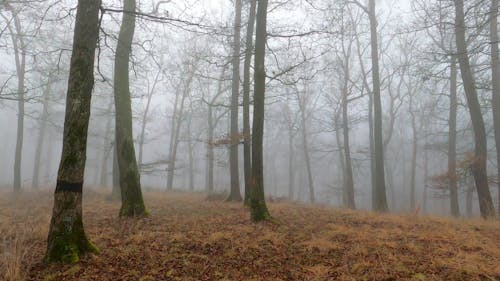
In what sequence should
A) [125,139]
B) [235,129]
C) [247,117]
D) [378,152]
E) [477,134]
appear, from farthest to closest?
[235,129]
[378,152]
[247,117]
[477,134]
[125,139]

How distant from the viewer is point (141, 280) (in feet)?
13.4

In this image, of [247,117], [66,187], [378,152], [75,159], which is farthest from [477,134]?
[66,187]

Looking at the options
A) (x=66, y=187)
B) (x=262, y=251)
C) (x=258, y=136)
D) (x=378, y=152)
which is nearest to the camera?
(x=66, y=187)

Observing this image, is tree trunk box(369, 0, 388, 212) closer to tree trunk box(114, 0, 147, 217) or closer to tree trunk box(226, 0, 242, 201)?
tree trunk box(226, 0, 242, 201)

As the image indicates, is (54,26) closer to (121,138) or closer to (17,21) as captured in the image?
(17,21)

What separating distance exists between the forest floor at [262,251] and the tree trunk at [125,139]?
62 cm

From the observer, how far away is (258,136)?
7395mm

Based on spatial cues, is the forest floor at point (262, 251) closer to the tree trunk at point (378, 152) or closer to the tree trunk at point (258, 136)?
the tree trunk at point (258, 136)

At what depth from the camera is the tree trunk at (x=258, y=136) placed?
7.33 meters

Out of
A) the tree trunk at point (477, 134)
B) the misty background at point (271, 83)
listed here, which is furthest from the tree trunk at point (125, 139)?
the tree trunk at point (477, 134)

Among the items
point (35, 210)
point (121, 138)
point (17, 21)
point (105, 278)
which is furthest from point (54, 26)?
point (105, 278)

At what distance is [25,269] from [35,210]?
6708 millimetres

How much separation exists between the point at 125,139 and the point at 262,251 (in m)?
4.92

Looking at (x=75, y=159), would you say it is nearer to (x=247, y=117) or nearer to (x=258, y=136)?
(x=258, y=136)
